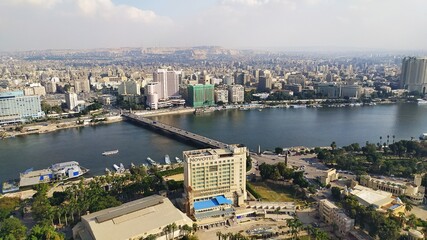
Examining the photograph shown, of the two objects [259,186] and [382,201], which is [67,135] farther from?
[382,201]

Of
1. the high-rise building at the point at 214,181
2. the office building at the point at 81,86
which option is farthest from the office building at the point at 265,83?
the high-rise building at the point at 214,181

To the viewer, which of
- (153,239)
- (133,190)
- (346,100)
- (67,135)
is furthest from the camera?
(346,100)

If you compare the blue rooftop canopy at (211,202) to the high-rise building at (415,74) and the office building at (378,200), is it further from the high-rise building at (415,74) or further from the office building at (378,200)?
the high-rise building at (415,74)

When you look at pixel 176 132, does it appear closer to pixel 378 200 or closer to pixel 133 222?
pixel 133 222

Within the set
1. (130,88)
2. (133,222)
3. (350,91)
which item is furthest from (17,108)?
(350,91)

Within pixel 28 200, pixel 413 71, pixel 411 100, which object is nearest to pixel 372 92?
pixel 411 100

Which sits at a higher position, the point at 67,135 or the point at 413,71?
the point at 413,71

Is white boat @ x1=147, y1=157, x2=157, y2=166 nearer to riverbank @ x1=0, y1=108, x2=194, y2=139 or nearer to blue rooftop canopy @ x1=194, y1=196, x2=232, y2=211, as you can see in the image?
blue rooftop canopy @ x1=194, y1=196, x2=232, y2=211
